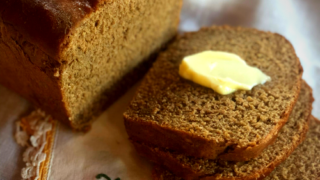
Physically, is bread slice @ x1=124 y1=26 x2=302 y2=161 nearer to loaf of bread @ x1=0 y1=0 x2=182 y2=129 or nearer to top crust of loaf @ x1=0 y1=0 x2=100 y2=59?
loaf of bread @ x1=0 y1=0 x2=182 y2=129

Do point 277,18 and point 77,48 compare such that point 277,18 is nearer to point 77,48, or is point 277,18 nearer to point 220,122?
point 220,122

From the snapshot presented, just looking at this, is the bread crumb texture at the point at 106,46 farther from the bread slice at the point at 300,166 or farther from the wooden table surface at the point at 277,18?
the bread slice at the point at 300,166

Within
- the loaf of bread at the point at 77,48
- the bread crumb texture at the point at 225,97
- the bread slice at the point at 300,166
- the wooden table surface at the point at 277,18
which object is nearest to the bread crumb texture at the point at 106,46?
the loaf of bread at the point at 77,48

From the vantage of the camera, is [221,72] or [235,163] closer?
[235,163]

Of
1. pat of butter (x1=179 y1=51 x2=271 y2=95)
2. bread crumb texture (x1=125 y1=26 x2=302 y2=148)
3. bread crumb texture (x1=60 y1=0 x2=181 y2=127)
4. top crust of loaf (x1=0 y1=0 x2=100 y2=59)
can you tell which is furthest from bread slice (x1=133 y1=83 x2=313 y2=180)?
top crust of loaf (x1=0 y1=0 x2=100 y2=59)

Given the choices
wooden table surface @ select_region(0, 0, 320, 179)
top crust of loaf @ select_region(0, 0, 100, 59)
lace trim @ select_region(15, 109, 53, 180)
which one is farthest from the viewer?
wooden table surface @ select_region(0, 0, 320, 179)

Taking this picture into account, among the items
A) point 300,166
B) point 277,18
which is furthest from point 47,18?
point 277,18

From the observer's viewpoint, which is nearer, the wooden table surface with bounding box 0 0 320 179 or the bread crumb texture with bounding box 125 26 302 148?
the bread crumb texture with bounding box 125 26 302 148
